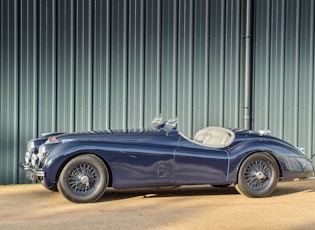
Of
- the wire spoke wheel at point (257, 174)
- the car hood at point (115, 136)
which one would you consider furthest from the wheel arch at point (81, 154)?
the wire spoke wheel at point (257, 174)

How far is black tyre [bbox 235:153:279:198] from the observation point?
32.3 feet

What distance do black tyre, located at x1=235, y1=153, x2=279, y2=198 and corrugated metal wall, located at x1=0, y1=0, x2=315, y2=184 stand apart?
A: 119 inches

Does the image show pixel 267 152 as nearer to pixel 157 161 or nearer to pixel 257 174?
pixel 257 174

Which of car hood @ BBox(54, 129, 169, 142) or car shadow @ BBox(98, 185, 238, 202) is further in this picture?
car shadow @ BBox(98, 185, 238, 202)

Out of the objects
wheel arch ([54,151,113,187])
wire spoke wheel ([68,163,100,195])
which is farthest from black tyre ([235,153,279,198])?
wire spoke wheel ([68,163,100,195])

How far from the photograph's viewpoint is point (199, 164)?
965cm

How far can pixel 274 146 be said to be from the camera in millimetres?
9977

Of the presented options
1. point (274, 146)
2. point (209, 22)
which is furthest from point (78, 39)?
point (274, 146)

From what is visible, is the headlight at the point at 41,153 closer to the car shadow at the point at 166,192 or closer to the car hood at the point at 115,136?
the car hood at the point at 115,136

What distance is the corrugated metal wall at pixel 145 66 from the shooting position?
11.8m

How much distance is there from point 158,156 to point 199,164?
630 mm

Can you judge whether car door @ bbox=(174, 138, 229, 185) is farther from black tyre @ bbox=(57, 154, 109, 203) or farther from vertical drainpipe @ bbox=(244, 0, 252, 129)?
vertical drainpipe @ bbox=(244, 0, 252, 129)

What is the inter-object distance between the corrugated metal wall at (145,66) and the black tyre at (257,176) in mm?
3033

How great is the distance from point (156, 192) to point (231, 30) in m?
4.14
